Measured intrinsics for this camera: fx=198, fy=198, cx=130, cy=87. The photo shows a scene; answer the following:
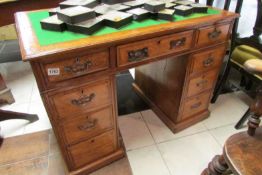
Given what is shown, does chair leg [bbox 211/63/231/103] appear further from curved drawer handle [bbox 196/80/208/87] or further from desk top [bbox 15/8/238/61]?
desk top [bbox 15/8/238/61]

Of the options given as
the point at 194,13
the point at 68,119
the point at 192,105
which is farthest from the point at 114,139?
the point at 194,13

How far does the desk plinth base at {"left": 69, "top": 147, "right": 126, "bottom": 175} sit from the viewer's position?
3.67 feet

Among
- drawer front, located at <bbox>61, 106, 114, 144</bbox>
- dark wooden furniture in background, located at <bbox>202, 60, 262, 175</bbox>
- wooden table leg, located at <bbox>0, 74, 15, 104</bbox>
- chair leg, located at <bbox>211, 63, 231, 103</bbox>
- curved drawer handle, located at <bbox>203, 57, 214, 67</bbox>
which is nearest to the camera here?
dark wooden furniture in background, located at <bbox>202, 60, 262, 175</bbox>

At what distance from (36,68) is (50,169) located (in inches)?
29.5

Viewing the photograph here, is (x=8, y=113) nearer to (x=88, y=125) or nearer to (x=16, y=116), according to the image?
(x=16, y=116)

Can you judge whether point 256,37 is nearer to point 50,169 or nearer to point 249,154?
point 249,154

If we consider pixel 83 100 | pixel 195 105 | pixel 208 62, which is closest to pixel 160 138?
pixel 195 105

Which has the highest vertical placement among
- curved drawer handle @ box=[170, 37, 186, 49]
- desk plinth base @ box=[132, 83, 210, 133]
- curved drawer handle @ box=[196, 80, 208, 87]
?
curved drawer handle @ box=[170, 37, 186, 49]

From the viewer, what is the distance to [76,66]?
30.5 inches

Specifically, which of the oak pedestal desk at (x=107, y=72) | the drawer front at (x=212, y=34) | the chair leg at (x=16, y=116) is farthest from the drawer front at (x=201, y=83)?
the chair leg at (x=16, y=116)

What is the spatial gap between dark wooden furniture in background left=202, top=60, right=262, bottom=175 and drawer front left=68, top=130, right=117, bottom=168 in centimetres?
59

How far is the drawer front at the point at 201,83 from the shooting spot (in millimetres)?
1201

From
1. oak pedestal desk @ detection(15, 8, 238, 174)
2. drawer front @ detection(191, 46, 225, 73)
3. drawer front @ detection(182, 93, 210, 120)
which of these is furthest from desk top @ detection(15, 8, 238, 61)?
drawer front @ detection(182, 93, 210, 120)

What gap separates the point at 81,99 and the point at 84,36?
27 centimetres
